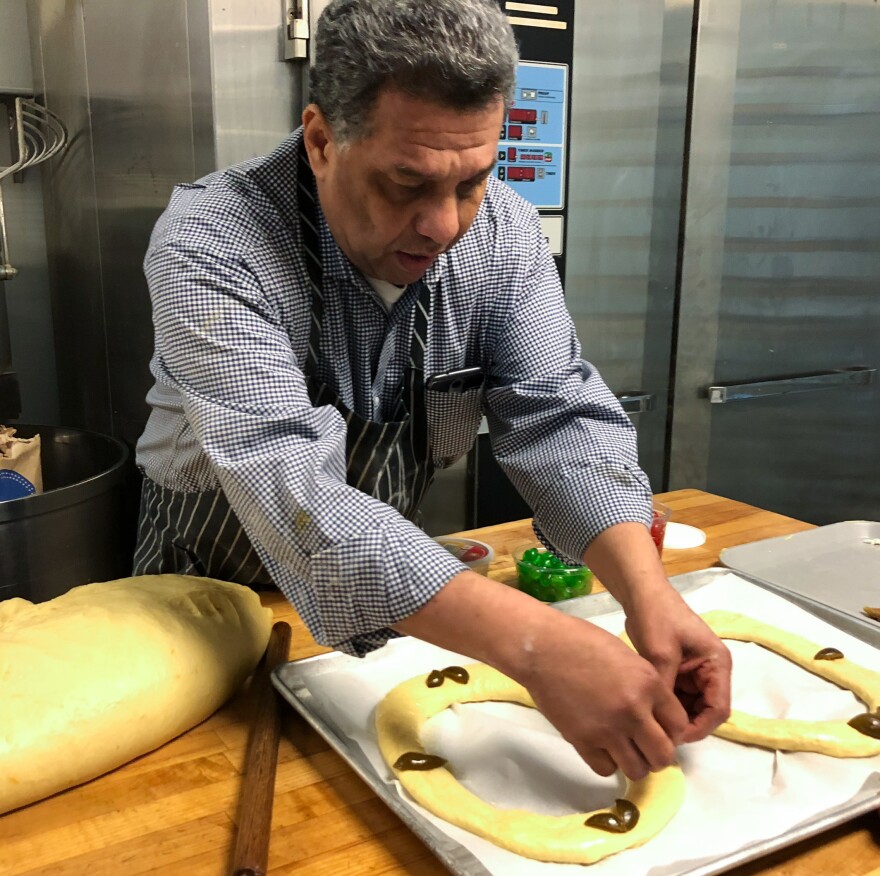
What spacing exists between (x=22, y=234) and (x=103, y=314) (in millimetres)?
363

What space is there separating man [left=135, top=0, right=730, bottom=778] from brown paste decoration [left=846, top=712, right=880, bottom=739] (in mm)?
169

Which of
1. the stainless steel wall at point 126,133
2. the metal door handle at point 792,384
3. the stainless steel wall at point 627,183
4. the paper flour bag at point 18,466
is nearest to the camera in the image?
the paper flour bag at point 18,466

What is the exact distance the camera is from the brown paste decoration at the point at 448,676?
1.00m

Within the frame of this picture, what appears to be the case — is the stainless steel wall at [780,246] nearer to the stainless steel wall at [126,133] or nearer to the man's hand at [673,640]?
the stainless steel wall at [126,133]

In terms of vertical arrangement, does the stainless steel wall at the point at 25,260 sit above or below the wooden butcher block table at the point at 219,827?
above

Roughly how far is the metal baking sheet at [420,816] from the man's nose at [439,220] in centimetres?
49

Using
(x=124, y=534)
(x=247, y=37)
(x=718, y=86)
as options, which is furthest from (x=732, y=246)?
(x=124, y=534)

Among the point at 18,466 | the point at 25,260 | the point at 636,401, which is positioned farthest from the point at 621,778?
the point at 25,260

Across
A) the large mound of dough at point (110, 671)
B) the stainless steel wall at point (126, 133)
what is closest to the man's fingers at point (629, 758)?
the large mound of dough at point (110, 671)

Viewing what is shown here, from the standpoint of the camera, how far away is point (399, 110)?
897mm

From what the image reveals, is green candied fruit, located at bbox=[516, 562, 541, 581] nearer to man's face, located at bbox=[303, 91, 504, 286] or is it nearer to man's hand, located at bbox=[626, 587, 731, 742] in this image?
man's hand, located at bbox=[626, 587, 731, 742]

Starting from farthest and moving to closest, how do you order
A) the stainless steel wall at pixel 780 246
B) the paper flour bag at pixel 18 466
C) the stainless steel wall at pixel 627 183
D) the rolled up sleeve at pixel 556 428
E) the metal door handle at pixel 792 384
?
the metal door handle at pixel 792 384
the stainless steel wall at pixel 780 246
the stainless steel wall at pixel 627 183
the paper flour bag at pixel 18 466
the rolled up sleeve at pixel 556 428

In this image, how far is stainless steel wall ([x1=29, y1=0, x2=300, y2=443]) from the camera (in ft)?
5.17

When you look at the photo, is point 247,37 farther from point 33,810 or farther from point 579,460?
point 33,810
